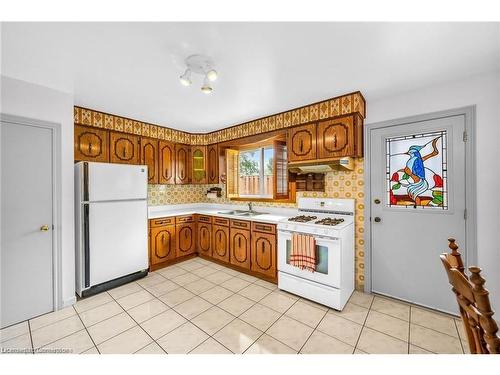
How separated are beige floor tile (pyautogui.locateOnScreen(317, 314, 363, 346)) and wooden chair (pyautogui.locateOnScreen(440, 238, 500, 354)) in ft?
3.81

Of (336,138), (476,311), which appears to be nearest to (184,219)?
(336,138)

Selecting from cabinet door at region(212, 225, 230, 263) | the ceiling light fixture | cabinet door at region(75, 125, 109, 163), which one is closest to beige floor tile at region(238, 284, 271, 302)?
cabinet door at region(212, 225, 230, 263)

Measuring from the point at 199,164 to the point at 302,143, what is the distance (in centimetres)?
219

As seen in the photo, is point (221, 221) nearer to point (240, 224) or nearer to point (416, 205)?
point (240, 224)

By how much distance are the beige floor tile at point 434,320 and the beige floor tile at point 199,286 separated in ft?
7.36

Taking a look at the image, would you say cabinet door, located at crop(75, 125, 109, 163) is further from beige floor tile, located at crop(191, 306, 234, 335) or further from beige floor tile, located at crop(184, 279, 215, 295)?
beige floor tile, located at crop(191, 306, 234, 335)

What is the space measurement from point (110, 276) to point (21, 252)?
35.9 inches

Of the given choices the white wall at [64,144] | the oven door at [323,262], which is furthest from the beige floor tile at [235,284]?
the white wall at [64,144]

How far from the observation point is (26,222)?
2115 mm

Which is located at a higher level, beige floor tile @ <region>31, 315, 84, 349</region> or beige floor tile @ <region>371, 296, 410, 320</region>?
beige floor tile @ <region>31, 315, 84, 349</region>

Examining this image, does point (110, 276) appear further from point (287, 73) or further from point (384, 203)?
point (384, 203)

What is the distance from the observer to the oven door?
227cm

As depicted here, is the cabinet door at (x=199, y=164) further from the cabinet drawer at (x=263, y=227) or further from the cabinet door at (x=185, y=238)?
the cabinet drawer at (x=263, y=227)
